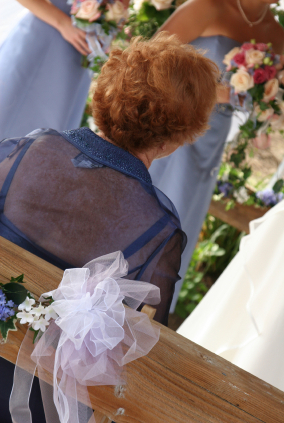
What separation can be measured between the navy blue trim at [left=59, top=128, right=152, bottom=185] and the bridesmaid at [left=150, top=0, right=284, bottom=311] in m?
0.74

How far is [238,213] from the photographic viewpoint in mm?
2689

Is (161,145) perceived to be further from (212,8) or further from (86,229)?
(212,8)

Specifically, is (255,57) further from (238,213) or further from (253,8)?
(238,213)

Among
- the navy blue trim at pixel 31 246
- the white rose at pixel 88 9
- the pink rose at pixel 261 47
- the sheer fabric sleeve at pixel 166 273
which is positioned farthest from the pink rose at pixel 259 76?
the navy blue trim at pixel 31 246

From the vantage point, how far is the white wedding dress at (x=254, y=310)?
1.33 metres

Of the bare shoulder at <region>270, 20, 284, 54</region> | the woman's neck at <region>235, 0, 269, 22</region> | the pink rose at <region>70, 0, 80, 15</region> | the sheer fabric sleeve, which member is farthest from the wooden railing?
the bare shoulder at <region>270, 20, 284, 54</region>

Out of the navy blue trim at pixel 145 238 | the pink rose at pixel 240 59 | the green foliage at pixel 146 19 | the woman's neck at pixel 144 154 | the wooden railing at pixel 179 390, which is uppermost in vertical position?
the green foliage at pixel 146 19

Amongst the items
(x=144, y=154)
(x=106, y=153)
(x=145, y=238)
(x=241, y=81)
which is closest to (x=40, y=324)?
(x=145, y=238)

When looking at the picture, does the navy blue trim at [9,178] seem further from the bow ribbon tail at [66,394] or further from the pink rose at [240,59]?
the pink rose at [240,59]


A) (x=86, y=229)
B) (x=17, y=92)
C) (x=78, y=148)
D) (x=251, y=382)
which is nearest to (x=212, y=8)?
(x=17, y=92)

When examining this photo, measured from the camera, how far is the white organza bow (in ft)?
2.23

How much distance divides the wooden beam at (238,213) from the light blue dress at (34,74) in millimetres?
1250

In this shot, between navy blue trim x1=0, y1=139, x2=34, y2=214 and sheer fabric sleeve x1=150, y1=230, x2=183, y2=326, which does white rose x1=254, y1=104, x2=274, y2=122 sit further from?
navy blue trim x1=0, y1=139, x2=34, y2=214

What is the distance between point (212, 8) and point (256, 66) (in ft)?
1.22
